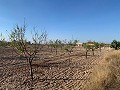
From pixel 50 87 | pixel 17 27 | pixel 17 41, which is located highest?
pixel 17 27

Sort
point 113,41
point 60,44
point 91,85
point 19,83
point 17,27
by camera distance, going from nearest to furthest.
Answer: point 91,85
point 17,27
point 19,83
point 60,44
point 113,41

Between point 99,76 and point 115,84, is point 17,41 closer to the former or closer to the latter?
point 99,76

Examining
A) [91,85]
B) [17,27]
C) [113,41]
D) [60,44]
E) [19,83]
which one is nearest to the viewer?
[91,85]

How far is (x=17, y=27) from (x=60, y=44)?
132 feet

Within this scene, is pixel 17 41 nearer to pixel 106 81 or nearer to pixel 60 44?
pixel 106 81

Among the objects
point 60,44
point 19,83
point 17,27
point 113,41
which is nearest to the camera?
point 17,27

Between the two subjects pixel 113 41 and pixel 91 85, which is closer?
pixel 91 85

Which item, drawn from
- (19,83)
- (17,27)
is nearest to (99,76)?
(19,83)

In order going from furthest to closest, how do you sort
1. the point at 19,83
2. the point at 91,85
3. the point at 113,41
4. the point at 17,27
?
the point at 113,41, the point at 19,83, the point at 17,27, the point at 91,85

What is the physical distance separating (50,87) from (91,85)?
256 cm

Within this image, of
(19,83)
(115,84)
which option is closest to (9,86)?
(19,83)

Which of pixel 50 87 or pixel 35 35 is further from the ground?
pixel 35 35

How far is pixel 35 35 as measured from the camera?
12.3 metres

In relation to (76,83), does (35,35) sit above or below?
above
